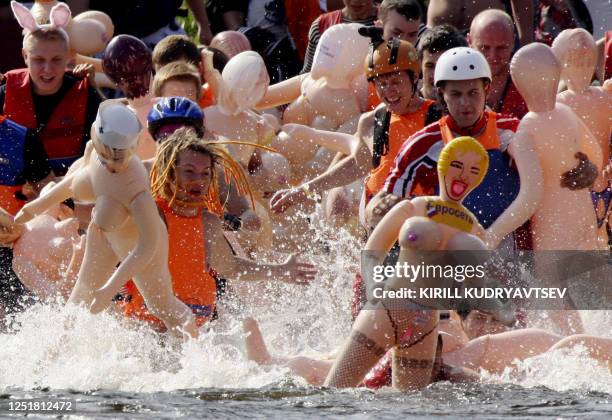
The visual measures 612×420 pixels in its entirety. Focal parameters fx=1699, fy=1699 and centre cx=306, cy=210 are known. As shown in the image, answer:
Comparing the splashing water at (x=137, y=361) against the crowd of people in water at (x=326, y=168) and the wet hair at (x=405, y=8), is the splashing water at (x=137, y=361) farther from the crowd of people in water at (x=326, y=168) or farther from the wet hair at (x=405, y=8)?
the wet hair at (x=405, y=8)

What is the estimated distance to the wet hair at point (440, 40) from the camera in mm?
10336

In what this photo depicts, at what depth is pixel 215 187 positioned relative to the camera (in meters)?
9.37

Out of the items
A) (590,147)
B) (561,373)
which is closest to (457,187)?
(561,373)

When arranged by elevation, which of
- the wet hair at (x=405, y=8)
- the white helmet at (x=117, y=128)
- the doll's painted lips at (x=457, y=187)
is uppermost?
the wet hair at (x=405, y=8)

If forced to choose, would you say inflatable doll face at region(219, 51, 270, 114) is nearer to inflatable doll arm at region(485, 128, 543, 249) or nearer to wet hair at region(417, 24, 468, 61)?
wet hair at region(417, 24, 468, 61)

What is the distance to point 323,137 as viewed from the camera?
35.2 ft

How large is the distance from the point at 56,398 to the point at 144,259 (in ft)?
2.78

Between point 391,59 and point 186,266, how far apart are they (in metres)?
1.78

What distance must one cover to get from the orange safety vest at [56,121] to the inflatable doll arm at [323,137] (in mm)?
1380

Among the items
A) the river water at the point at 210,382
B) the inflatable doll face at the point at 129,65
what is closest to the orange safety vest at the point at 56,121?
the inflatable doll face at the point at 129,65

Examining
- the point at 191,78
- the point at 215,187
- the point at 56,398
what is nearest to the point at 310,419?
the point at 56,398

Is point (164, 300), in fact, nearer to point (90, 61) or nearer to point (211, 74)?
point (211, 74)

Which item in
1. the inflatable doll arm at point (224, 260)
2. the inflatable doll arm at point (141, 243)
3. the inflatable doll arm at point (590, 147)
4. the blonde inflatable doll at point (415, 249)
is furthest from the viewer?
the inflatable doll arm at point (590, 147)

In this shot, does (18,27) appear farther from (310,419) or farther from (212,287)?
(310,419)
